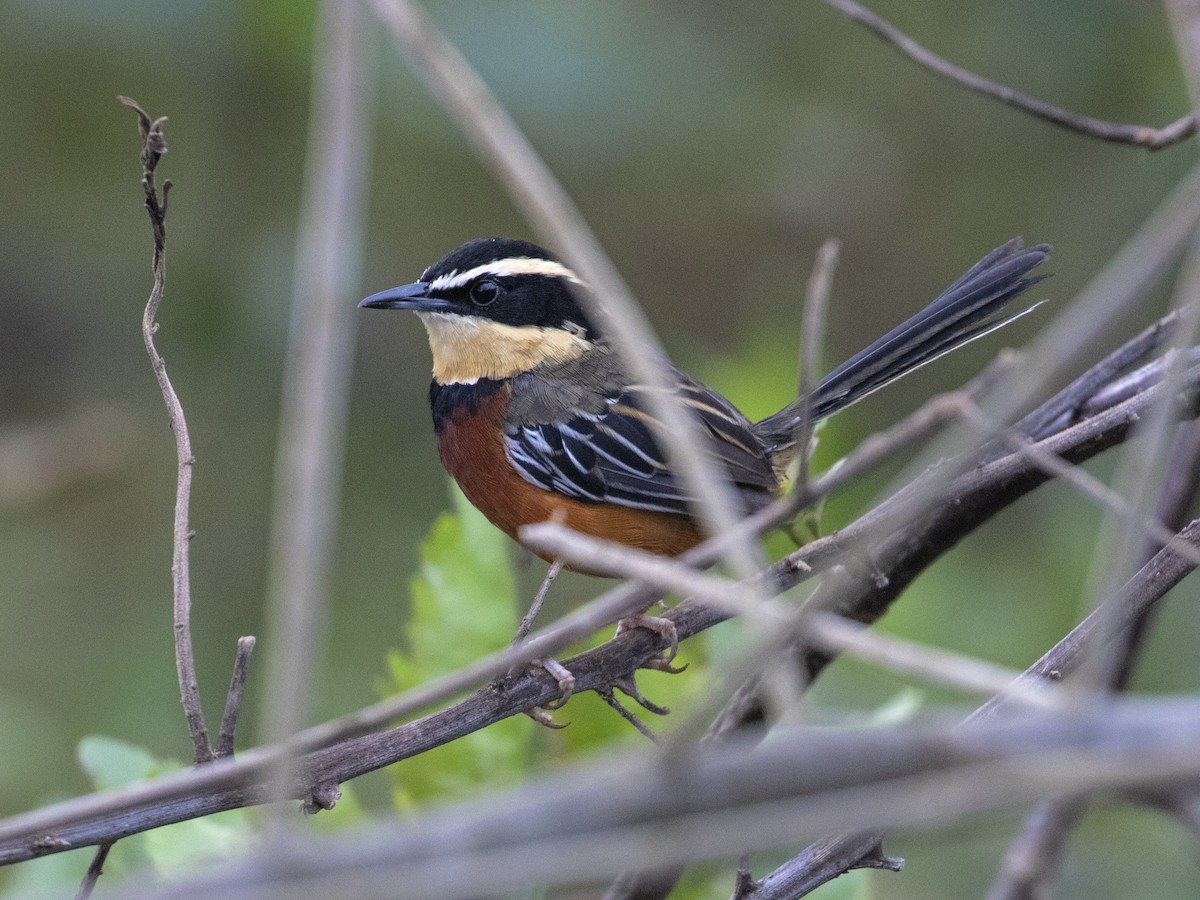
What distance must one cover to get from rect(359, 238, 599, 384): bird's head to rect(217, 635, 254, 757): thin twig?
2.54m

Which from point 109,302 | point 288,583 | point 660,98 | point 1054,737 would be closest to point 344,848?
point 288,583

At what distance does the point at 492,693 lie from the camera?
2971mm

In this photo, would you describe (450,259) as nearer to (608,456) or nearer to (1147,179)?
(608,456)

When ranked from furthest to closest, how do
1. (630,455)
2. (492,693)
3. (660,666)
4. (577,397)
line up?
1. (577,397)
2. (630,455)
3. (660,666)
4. (492,693)

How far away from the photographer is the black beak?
4.84 metres

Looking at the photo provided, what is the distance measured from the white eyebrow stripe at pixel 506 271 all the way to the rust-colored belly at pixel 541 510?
1.84 ft

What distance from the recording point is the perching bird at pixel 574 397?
463cm

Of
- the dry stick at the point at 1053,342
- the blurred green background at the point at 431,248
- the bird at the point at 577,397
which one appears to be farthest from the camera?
the blurred green background at the point at 431,248

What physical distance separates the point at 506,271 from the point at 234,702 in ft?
9.30

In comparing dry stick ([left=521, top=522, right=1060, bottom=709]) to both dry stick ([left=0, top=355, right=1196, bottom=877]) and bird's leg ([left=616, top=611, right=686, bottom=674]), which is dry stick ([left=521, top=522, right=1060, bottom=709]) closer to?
dry stick ([left=0, top=355, right=1196, bottom=877])

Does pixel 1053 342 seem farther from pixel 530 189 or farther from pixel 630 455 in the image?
pixel 630 455

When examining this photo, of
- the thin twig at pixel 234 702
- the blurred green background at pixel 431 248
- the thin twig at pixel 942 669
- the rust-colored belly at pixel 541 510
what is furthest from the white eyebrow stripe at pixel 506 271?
the thin twig at pixel 942 669

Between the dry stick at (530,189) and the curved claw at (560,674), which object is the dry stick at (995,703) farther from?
the dry stick at (530,189)

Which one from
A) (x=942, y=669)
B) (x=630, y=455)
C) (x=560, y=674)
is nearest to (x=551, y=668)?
(x=560, y=674)
